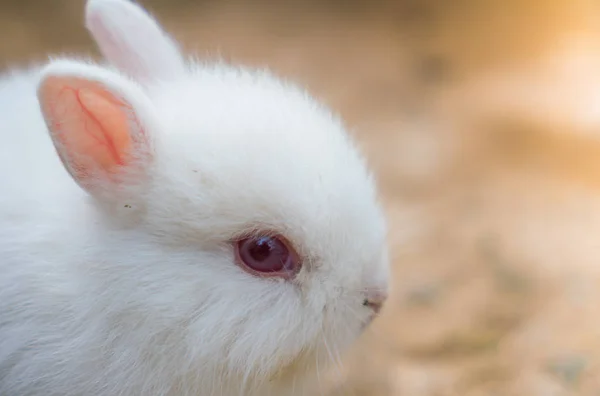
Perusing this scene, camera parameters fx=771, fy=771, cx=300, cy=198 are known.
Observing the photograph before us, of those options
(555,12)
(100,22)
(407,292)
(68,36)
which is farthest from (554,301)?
(68,36)

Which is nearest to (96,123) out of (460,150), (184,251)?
(184,251)

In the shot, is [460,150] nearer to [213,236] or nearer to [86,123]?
[213,236]

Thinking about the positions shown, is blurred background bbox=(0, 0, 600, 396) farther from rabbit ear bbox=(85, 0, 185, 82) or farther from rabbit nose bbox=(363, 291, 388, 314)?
rabbit nose bbox=(363, 291, 388, 314)

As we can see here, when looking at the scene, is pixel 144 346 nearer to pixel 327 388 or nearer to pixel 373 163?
pixel 327 388

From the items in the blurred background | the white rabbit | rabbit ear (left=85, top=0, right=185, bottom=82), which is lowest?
the white rabbit

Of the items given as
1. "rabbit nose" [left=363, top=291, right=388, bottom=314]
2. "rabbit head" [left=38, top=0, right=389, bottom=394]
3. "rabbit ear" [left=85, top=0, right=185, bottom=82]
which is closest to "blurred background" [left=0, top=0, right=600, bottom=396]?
"rabbit ear" [left=85, top=0, right=185, bottom=82]

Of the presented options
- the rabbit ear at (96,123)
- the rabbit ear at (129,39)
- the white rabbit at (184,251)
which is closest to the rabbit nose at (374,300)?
the white rabbit at (184,251)
